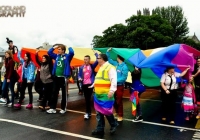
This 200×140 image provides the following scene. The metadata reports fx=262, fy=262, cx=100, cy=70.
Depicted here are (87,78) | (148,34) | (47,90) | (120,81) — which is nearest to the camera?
(120,81)

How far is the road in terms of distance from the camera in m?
5.53

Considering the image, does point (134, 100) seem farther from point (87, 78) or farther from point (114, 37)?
point (114, 37)

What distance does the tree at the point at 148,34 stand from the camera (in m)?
38.4

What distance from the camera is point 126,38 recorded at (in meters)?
41.1

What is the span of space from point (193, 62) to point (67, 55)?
3.66 metres

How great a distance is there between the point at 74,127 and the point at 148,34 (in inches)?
1348

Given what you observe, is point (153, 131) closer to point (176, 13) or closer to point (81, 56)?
point (81, 56)

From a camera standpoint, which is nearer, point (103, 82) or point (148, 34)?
point (103, 82)

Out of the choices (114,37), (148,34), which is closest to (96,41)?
(114,37)

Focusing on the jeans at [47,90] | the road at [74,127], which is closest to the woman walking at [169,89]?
the road at [74,127]

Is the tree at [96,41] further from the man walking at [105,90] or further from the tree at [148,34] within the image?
the man walking at [105,90]

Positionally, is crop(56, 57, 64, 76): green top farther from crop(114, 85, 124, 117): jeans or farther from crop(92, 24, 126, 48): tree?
crop(92, 24, 126, 48): tree

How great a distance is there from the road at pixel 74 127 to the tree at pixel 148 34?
1239 inches

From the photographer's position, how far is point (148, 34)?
38.9 meters
